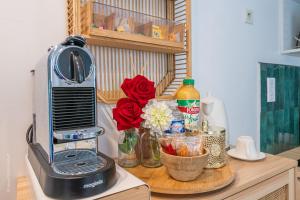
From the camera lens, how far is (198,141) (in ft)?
2.32

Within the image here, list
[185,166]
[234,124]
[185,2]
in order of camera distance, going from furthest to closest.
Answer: [234,124], [185,2], [185,166]

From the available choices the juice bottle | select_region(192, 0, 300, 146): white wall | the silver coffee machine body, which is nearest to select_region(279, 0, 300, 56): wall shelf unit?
select_region(192, 0, 300, 146): white wall

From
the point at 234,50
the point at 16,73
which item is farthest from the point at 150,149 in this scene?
the point at 234,50

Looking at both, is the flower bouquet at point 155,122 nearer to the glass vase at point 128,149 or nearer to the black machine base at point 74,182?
the glass vase at point 128,149

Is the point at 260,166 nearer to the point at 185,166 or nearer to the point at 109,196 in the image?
the point at 185,166

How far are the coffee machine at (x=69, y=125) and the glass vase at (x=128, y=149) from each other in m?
0.24

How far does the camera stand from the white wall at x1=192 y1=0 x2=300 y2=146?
1309mm

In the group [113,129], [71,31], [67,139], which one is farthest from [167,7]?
[67,139]

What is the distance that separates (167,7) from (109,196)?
940mm

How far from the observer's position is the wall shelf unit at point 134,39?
84cm

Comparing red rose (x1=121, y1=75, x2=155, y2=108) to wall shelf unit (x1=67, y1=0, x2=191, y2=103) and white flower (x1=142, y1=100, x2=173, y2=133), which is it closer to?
white flower (x1=142, y1=100, x2=173, y2=133)

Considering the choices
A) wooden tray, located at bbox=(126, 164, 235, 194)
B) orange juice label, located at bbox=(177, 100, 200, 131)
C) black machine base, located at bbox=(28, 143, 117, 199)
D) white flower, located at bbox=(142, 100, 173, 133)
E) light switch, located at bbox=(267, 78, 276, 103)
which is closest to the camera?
black machine base, located at bbox=(28, 143, 117, 199)

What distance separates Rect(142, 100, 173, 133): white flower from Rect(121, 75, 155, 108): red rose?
3cm

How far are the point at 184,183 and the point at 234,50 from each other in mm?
1025
